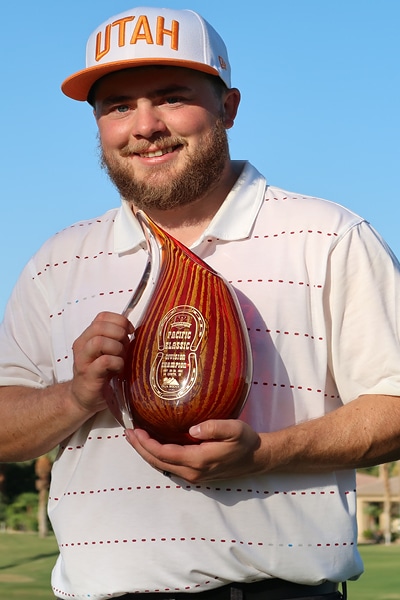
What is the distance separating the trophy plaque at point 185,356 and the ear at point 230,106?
0.65 metres

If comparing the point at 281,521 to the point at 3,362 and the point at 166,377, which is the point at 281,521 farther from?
the point at 3,362

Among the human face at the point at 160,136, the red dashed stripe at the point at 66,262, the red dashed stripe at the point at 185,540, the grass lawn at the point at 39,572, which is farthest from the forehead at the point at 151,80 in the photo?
the grass lawn at the point at 39,572

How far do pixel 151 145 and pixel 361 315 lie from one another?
2.08 ft

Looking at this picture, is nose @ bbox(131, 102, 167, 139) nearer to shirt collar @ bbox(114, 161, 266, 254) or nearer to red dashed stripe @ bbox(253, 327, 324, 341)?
shirt collar @ bbox(114, 161, 266, 254)

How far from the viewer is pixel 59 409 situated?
2.40m

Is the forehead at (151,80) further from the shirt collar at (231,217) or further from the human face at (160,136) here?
the shirt collar at (231,217)

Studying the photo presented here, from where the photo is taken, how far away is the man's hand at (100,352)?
2.18 metres

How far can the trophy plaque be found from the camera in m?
2.14

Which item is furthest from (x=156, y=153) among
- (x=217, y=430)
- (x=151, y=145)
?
(x=217, y=430)

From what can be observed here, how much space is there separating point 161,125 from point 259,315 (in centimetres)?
51

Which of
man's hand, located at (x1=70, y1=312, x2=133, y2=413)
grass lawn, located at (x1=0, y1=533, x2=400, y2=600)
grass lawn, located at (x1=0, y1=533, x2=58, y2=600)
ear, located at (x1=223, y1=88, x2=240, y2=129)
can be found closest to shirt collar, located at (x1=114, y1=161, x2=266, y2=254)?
ear, located at (x1=223, y1=88, x2=240, y2=129)

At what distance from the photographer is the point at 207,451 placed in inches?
82.4

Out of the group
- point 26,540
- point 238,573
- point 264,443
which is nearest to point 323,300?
point 264,443

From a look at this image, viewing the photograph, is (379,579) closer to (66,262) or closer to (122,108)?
(66,262)
